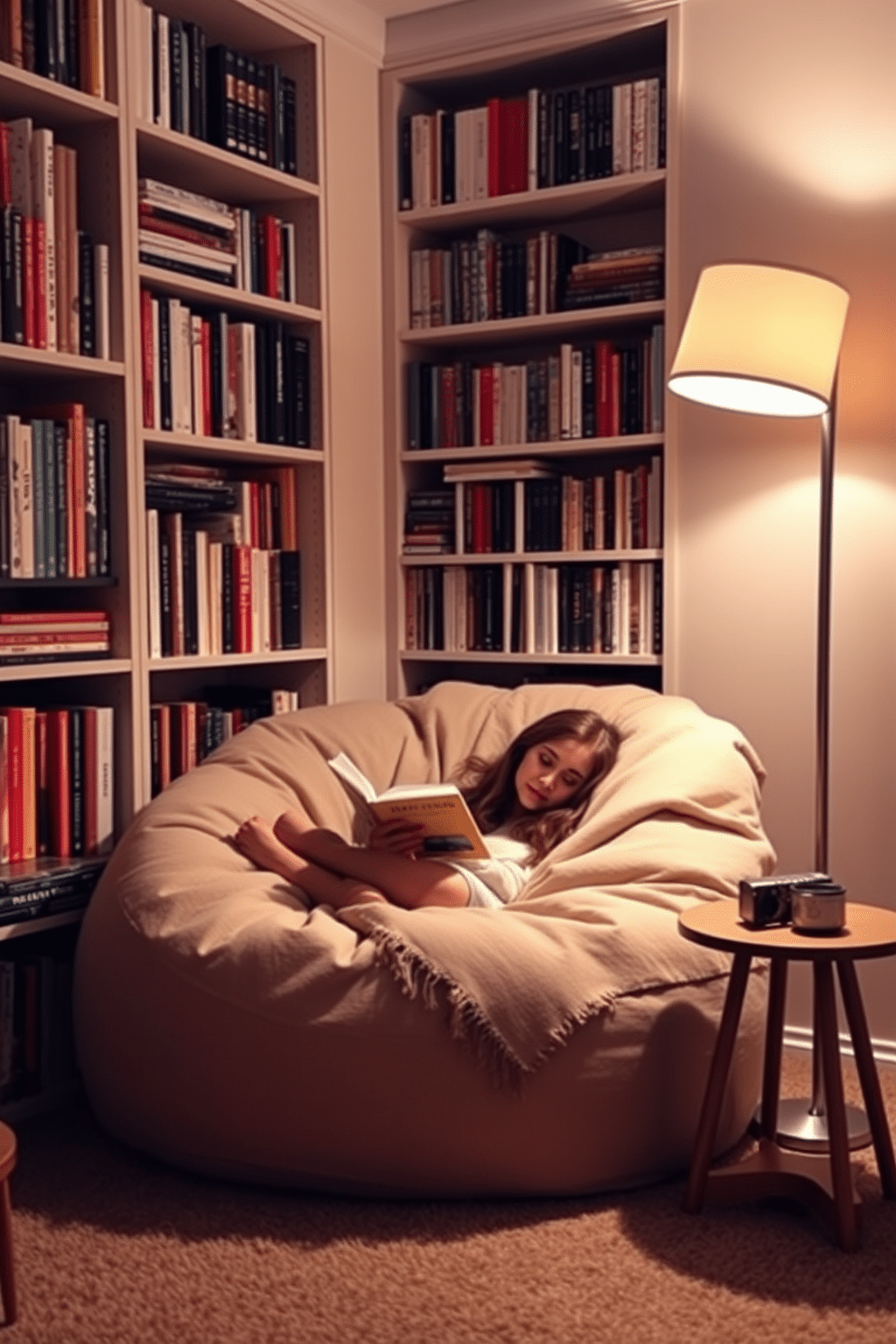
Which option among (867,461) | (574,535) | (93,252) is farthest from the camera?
(574,535)

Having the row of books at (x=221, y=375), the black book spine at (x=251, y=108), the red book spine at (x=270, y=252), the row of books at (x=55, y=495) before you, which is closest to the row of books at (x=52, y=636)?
the row of books at (x=55, y=495)

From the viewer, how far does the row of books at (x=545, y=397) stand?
3.47 m

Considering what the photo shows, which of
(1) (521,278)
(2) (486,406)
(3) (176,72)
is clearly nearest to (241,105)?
(3) (176,72)

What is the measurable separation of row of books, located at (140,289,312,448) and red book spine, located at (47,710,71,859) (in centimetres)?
67

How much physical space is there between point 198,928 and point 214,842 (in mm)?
293

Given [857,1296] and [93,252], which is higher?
[93,252]

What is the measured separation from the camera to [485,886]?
9.03 ft

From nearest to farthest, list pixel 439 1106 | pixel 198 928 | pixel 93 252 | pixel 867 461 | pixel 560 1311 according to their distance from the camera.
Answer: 1. pixel 560 1311
2. pixel 439 1106
3. pixel 198 928
4. pixel 93 252
5. pixel 867 461

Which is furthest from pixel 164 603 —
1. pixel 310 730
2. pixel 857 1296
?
pixel 857 1296

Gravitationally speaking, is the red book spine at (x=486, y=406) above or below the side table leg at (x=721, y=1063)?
above

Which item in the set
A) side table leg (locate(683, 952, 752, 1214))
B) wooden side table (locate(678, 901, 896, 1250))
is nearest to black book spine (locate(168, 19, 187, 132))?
wooden side table (locate(678, 901, 896, 1250))

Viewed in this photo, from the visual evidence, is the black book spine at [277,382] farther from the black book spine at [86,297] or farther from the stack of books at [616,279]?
the stack of books at [616,279]

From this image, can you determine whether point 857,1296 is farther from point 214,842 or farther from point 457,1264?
point 214,842

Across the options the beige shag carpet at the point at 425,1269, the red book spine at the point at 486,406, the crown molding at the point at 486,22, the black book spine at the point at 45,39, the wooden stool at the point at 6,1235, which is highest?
the crown molding at the point at 486,22
